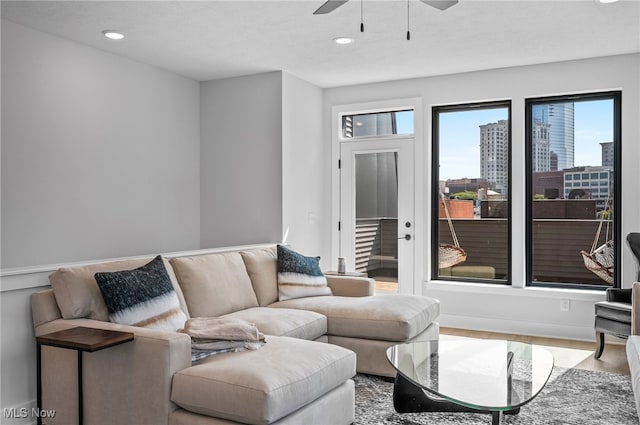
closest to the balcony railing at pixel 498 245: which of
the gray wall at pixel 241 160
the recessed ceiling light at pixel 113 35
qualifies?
the gray wall at pixel 241 160

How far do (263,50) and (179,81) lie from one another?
129 centimetres

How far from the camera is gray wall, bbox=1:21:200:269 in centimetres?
392

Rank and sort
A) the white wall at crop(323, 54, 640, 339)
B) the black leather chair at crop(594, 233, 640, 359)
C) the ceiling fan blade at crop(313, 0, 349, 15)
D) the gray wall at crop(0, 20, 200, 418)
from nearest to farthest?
the ceiling fan blade at crop(313, 0, 349, 15), the gray wall at crop(0, 20, 200, 418), the black leather chair at crop(594, 233, 640, 359), the white wall at crop(323, 54, 640, 339)

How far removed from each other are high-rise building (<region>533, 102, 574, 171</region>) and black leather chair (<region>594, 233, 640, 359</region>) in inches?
41.4

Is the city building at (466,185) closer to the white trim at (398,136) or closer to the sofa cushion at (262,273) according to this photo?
the white trim at (398,136)

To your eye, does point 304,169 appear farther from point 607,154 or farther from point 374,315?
point 607,154

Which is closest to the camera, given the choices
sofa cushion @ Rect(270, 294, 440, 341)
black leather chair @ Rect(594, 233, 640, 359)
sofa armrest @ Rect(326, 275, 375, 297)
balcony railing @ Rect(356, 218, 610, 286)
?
sofa cushion @ Rect(270, 294, 440, 341)

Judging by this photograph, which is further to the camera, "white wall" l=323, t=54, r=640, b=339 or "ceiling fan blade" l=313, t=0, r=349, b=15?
"white wall" l=323, t=54, r=640, b=339

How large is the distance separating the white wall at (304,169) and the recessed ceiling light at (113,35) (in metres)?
1.62

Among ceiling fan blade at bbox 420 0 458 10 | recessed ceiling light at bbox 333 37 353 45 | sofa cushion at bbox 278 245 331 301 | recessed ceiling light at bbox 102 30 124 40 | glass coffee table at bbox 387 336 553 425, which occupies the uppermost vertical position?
recessed ceiling light at bbox 102 30 124 40

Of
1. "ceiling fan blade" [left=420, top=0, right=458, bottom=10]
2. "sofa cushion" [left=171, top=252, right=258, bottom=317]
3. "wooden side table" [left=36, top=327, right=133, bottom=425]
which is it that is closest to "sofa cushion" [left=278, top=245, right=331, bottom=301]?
"sofa cushion" [left=171, top=252, right=258, bottom=317]

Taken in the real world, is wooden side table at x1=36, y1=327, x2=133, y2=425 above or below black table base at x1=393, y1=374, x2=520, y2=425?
above

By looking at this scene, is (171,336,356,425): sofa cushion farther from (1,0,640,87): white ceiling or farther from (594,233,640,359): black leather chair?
(594,233,640,359): black leather chair

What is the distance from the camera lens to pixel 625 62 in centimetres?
474
